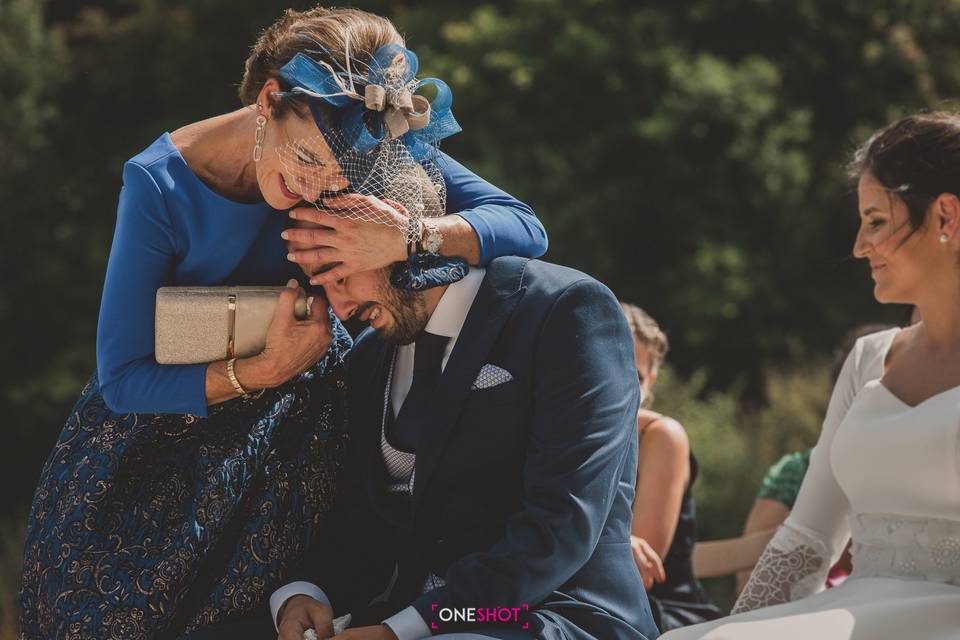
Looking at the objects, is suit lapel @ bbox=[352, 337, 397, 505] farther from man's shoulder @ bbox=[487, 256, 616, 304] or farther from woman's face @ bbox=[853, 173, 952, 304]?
woman's face @ bbox=[853, 173, 952, 304]

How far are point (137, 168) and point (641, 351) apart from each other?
185 cm

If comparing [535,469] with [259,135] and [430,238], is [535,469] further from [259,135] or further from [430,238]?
[259,135]

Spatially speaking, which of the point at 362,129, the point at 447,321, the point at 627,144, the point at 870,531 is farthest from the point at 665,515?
the point at 627,144

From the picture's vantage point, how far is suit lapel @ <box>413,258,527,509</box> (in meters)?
2.63

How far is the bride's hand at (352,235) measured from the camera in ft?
8.41

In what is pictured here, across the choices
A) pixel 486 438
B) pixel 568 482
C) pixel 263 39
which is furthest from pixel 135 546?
pixel 263 39

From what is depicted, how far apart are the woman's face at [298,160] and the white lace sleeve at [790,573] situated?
1570 mm

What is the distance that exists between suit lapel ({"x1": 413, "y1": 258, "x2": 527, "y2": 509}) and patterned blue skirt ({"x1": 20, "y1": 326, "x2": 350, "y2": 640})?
13.8 inches

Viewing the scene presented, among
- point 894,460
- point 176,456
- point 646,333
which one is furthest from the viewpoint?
point 646,333

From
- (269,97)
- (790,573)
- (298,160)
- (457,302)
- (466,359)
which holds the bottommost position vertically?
(790,573)

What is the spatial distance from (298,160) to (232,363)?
0.55 meters

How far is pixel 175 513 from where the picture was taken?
9.23ft

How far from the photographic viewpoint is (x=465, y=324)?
8.79 feet

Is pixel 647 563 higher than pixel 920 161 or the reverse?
the reverse
